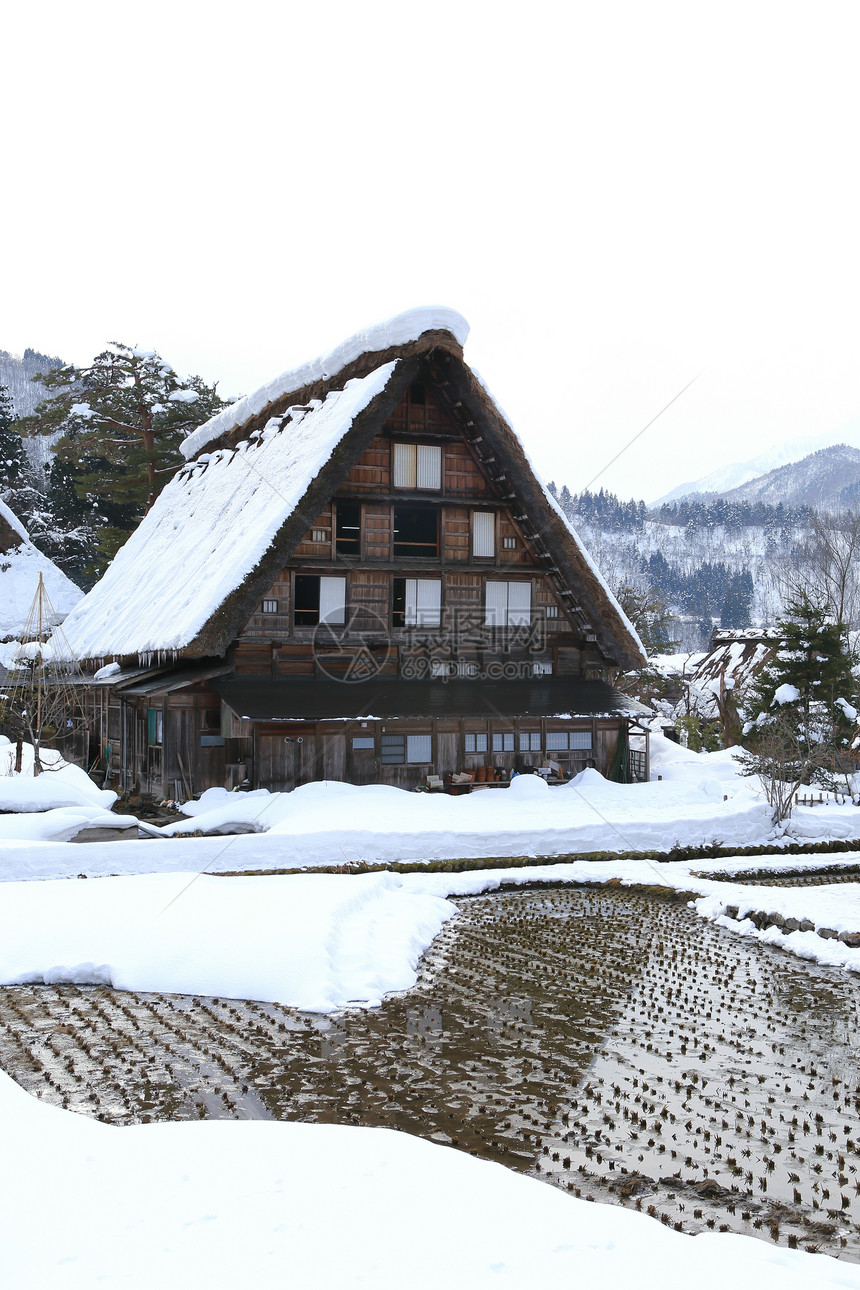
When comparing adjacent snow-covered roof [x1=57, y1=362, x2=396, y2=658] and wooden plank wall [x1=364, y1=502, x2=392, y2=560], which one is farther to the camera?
wooden plank wall [x1=364, y1=502, x2=392, y2=560]

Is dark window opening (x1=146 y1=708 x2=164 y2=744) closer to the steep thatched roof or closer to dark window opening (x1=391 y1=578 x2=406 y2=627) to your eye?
the steep thatched roof

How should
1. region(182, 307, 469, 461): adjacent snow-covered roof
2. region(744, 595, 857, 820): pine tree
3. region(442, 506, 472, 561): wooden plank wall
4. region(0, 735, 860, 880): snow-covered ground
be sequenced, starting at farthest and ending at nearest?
region(744, 595, 857, 820): pine tree → region(442, 506, 472, 561): wooden plank wall → region(182, 307, 469, 461): adjacent snow-covered roof → region(0, 735, 860, 880): snow-covered ground

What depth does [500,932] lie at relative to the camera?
498 inches

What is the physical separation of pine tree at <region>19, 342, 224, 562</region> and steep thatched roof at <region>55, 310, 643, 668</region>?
1290 cm

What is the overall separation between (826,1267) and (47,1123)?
192 inches

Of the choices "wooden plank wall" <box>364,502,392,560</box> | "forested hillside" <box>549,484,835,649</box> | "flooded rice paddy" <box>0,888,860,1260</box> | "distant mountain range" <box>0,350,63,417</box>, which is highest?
"distant mountain range" <box>0,350,63,417</box>

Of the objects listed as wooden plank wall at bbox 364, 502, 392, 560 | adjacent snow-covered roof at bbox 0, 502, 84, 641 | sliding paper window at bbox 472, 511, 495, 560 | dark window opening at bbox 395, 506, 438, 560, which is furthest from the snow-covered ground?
adjacent snow-covered roof at bbox 0, 502, 84, 641

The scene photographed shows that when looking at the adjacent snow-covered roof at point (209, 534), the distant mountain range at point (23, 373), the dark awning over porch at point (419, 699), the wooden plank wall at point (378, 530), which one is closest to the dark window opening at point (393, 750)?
the dark awning over porch at point (419, 699)

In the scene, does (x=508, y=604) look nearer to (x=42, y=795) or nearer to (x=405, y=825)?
(x=405, y=825)

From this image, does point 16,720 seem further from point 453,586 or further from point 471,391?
point 471,391

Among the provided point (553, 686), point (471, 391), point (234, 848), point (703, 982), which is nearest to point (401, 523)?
point (471, 391)

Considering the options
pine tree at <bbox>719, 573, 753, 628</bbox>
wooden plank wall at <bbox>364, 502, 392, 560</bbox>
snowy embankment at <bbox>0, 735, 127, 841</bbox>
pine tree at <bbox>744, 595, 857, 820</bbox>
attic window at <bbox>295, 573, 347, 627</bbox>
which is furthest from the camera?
pine tree at <bbox>719, 573, 753, 628</bbox>

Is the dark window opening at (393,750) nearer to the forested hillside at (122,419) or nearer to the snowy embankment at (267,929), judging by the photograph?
the snowy embankment at (267,929)

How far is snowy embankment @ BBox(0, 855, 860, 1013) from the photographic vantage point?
10.1 meters
